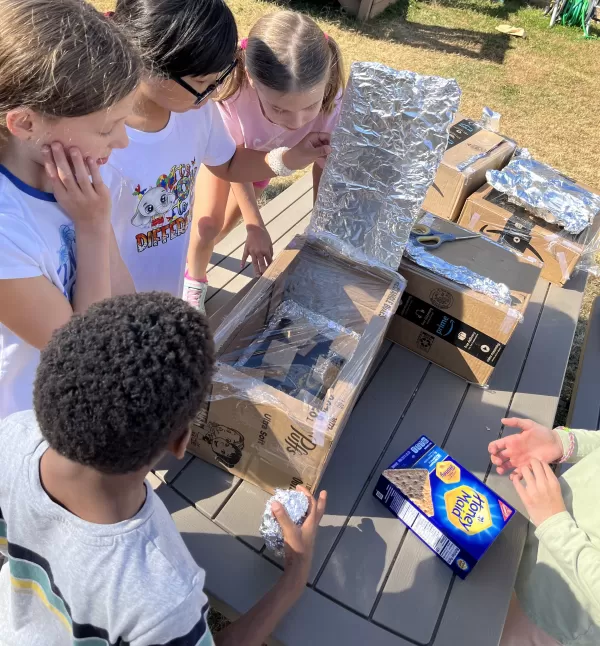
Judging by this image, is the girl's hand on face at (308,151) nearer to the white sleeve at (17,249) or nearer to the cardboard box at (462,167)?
the cardboard box at (462,167)

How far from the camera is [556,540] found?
1361mm

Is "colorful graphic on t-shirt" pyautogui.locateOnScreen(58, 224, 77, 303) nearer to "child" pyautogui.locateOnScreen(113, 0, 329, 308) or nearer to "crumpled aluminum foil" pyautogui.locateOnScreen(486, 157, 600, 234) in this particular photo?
"child" pyautogui.locateOnScreen(113, 0, 329, 308)

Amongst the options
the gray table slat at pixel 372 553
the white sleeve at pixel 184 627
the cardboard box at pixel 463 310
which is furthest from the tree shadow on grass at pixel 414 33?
the white sleeve at pixel 184 627

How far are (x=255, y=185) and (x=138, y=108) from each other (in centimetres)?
115

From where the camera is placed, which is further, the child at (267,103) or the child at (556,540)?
the child at (267,103)

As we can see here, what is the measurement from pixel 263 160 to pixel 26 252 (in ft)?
3.44

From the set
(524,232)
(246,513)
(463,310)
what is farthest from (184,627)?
(524,232)

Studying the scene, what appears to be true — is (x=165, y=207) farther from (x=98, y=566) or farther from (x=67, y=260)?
(x=98, y=566)

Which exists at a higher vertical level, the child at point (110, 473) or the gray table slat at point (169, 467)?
the child at point (110, 473)

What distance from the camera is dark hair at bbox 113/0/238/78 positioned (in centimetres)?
125

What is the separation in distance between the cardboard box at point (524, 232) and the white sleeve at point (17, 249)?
2.00 meters

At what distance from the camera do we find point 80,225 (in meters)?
1.18

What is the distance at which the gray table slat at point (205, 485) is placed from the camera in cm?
150

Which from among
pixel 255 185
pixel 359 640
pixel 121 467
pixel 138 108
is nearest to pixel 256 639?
pixel 359 640
